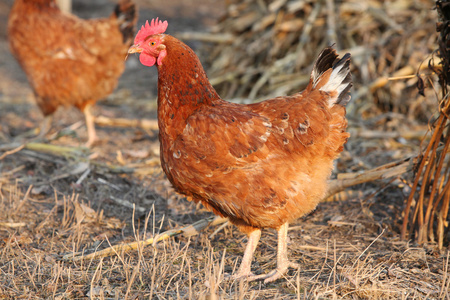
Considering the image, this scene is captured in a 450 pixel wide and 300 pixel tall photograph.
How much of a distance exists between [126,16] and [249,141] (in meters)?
3.78

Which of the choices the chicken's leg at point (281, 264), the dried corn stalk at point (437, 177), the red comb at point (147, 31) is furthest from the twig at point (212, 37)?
the chicken's leg at point (281, 264)

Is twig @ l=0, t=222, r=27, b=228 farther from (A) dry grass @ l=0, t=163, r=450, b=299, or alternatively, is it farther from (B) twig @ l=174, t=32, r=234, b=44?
(B) twig @ l=174, t=32, r=234, b=44

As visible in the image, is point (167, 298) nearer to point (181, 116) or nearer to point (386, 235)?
point (181, 116)

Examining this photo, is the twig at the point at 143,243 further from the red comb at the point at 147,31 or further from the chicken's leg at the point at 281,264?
the red comb at the point at 147,31

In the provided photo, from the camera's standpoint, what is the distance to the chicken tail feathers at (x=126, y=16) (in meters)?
5.80

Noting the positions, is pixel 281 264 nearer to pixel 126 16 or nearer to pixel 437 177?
pixel 437 177

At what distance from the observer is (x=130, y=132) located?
6.60m

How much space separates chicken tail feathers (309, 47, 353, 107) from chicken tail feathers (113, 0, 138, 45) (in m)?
3.52

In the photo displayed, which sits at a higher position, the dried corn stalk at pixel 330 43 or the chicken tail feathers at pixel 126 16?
the dried corn stalk at pixel 330 43

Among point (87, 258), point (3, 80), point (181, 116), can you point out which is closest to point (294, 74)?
point (181, 116)

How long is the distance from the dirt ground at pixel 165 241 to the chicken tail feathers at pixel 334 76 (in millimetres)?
1008

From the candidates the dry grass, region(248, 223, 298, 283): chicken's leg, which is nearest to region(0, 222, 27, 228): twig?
the dry grass

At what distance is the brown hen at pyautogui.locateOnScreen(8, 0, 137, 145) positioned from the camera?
18.2 feet

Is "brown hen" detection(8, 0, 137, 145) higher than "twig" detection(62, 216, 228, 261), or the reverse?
"brown hen" detection(8, 0, 137, 145)
